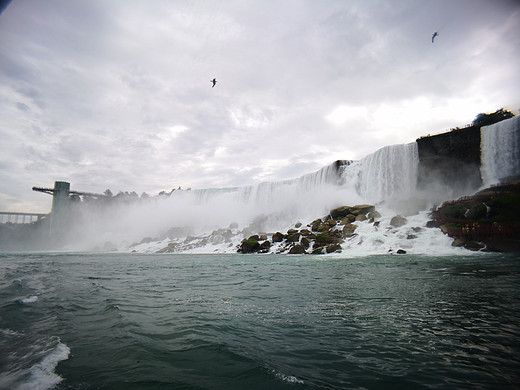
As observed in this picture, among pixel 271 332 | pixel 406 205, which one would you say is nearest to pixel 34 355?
pixel 271 332

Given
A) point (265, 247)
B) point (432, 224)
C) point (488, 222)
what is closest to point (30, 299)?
point (265, 247)

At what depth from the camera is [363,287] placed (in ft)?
22.4

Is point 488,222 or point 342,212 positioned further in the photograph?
point 342,212

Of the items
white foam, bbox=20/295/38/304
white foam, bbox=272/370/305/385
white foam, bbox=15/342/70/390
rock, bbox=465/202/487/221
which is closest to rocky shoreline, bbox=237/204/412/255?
rock, bbox=465/202/487/221

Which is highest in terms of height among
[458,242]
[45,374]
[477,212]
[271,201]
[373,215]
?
[271,201]

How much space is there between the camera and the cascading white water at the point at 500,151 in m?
20.2

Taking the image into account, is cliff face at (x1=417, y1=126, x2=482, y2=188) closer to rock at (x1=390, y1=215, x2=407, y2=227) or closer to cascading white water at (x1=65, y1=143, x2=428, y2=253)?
cascading white water at (x1=65, y1=143, x2=428, y2=253)

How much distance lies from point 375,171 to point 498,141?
10.7 meters

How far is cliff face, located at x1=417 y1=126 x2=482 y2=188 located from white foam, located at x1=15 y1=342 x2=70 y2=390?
2982cm

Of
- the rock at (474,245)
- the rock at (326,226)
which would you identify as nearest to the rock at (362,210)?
the rock at (326,226)

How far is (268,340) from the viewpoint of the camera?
11.1 feet

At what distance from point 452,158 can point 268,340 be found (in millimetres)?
29013

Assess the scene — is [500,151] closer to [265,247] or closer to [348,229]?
[348,229]

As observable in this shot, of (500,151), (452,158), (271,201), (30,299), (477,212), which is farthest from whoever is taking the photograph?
(271,201)
